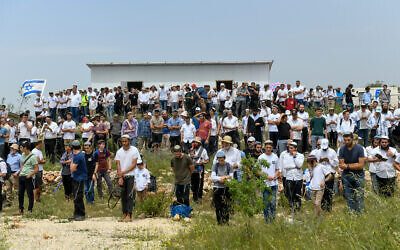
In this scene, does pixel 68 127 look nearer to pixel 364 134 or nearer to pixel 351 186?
pixel 351 186

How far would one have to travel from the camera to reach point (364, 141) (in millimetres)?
17391

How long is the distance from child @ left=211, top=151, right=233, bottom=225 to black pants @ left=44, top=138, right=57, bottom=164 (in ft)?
30.8

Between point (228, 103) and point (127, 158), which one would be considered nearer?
point (127, 158)

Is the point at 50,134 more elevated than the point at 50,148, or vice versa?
the point at 50,134

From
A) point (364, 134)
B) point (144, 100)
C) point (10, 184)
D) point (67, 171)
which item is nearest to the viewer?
point (67, 171)

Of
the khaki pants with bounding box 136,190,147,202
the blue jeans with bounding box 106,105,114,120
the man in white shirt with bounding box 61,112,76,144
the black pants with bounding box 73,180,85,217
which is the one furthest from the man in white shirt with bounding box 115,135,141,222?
the blue jeans with bounding box 106,105,114,120

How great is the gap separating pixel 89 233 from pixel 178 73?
23470mm

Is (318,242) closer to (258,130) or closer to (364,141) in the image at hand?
(258,130)

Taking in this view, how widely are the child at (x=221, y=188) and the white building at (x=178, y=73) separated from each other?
894 inches

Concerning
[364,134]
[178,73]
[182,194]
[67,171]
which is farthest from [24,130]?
[178,73]

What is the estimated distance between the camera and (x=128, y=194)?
10641 millimetres

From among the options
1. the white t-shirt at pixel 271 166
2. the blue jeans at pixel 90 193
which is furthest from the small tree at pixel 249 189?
the blue jeans at pixel 90 193

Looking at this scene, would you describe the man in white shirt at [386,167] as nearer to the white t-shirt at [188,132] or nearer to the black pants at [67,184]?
the white t-shirt at [188,132]

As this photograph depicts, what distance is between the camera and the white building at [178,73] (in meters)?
32.0
